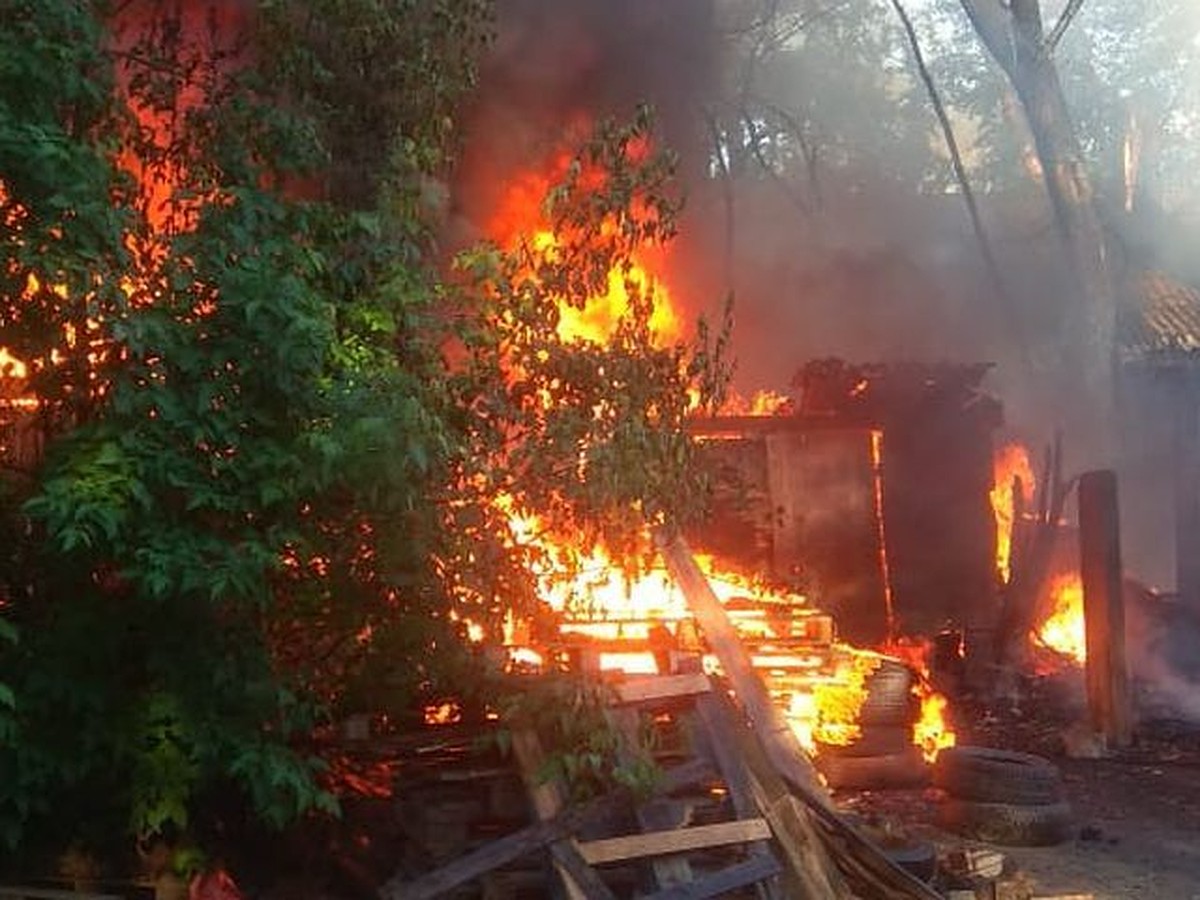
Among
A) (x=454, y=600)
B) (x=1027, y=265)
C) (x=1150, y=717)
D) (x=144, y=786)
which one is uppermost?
(x=1027, y=265)

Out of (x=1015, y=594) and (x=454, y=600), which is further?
(x=1015, y=594)

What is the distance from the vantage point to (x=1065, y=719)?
42.7 feet

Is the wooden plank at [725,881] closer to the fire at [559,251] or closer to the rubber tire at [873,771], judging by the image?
the fire at [559,251]

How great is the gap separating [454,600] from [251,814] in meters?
1.55

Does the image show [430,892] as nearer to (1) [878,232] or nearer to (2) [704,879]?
(2) [704,879]

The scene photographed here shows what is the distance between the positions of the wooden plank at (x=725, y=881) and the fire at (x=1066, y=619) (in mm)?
9803

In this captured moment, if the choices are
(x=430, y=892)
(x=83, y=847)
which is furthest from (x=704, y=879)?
(x=83, y=847)

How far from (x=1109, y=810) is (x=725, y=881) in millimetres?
4929

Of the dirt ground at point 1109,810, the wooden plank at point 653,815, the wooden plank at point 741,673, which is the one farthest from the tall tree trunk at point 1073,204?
the wooden plank at point 653,815

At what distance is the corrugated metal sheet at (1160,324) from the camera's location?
16938mm

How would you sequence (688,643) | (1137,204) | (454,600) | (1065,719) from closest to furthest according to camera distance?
(454,600)
(688,643)
(1065,719)
(1137,204)

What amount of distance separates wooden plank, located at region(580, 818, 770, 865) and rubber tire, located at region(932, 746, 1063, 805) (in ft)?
10.5

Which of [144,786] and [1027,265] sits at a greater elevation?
[1027,265]

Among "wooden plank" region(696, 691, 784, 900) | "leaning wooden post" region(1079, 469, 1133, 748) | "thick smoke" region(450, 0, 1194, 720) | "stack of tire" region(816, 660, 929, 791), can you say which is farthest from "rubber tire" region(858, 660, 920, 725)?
"thick smoke" region(450, 0, 1194, 720)
